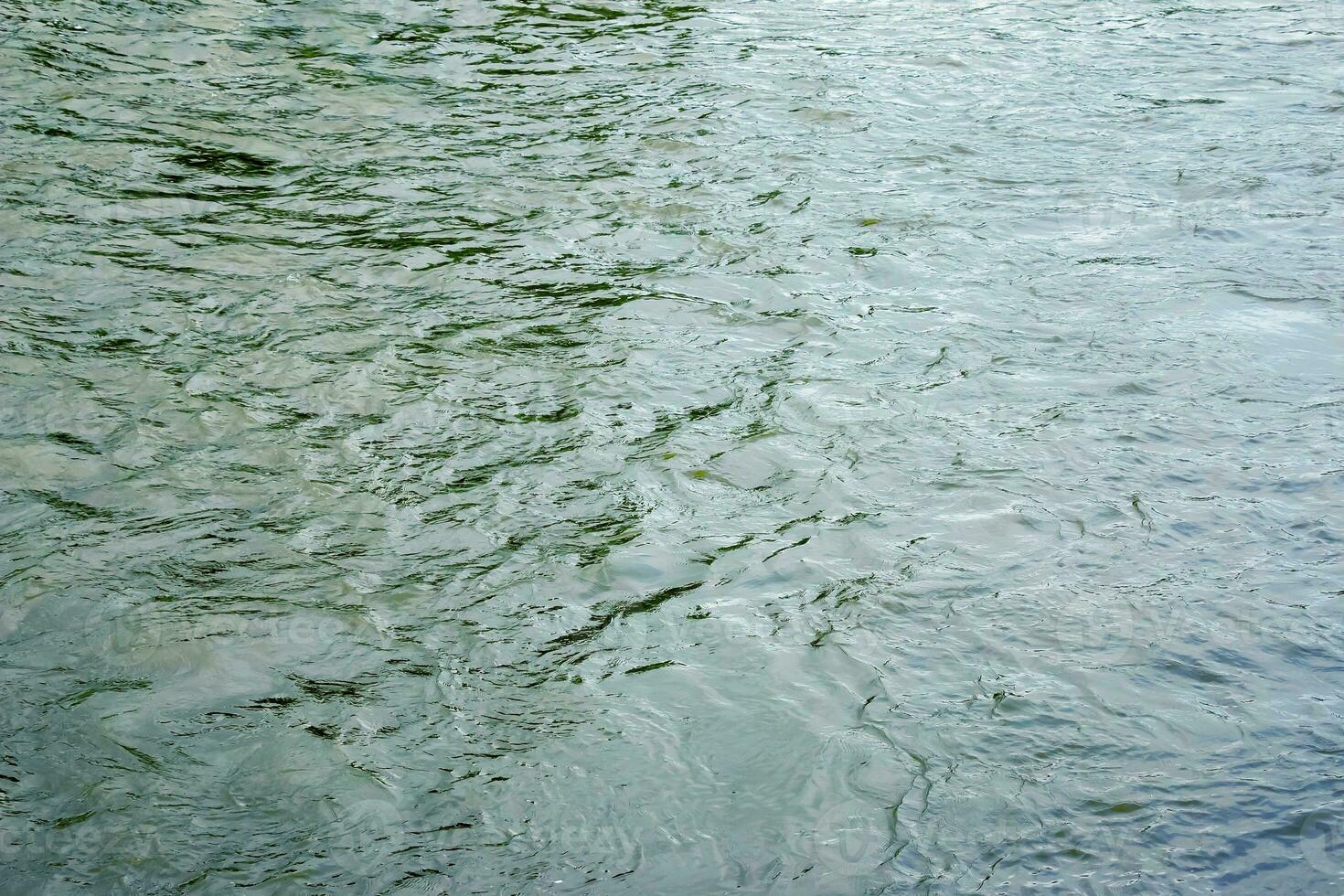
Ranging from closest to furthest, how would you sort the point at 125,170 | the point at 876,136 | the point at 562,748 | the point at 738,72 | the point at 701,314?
the point at 562,748
the point at 701,314
the point at 125,170
the point at 876,136
the point at 738,72

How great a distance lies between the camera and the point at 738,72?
294 inches

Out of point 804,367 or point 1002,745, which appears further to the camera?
point 804,367

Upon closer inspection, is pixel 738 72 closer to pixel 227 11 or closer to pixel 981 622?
pixel 227 11

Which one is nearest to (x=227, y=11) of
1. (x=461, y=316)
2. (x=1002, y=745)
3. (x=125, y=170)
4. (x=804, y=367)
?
(x=125, y=170)

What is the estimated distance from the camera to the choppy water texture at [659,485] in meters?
2.66

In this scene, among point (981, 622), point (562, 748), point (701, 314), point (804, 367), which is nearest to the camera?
point (562, 748)

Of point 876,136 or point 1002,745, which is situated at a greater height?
point 876,136

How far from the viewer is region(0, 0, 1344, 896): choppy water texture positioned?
2.66 m

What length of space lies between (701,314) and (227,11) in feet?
15.5

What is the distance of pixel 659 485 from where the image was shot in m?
3.82

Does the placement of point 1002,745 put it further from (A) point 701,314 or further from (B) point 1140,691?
(A) point 701,314

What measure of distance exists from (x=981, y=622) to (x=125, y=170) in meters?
4.51

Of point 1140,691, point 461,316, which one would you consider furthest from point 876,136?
point 1140,691

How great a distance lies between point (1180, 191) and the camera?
5.91 m
